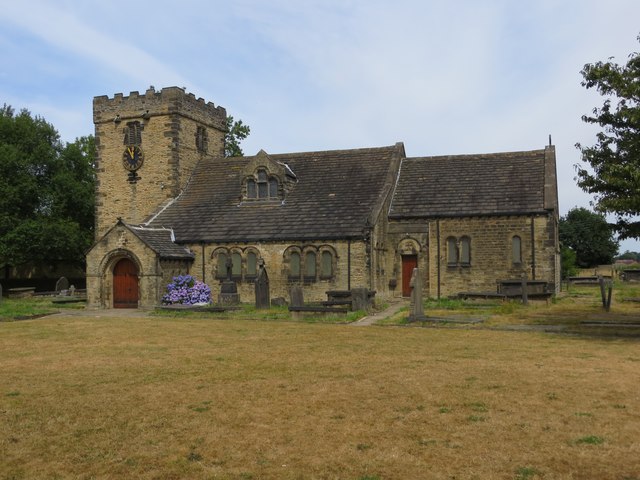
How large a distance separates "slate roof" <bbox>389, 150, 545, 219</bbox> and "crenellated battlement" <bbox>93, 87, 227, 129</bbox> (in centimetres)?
1306

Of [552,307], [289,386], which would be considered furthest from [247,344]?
[552,307]

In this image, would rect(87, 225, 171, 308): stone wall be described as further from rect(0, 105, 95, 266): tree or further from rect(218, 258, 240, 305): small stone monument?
rect(0, 105, 95, 266): tree

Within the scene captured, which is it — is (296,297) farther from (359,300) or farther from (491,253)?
(491,253)

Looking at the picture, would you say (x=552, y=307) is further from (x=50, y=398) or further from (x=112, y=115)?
(x=112, y=115)

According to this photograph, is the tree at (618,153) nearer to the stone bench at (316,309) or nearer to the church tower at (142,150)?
the stone bench at (316,309)

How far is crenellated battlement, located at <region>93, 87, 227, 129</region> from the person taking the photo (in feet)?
122

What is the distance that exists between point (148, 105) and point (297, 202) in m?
11.1

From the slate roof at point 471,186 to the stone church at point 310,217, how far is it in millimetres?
61

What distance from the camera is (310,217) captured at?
3275cm

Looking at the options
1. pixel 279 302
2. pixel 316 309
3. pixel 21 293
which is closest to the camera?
pixel 316 309

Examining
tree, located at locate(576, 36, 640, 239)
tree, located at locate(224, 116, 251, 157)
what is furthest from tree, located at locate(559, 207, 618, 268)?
tree, located at locate(576, 36, 640, 239)

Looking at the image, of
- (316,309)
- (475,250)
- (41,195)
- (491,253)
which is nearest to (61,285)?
(41,195)

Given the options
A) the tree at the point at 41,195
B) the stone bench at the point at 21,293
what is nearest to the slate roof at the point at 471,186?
the stone bench at the point at 21,293

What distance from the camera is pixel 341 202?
109 ft
